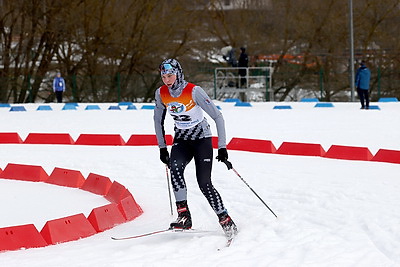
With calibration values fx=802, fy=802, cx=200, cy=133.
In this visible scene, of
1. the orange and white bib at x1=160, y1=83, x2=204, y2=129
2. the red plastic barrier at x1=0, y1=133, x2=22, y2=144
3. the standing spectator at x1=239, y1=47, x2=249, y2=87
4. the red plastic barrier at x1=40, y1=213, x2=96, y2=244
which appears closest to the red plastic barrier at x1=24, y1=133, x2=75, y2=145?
the red plastic barrier at x1=0, y1=133, x2=22, y2=144

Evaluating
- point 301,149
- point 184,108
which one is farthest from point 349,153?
point 184,108

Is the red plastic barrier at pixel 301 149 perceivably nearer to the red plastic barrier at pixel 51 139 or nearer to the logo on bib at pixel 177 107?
the red plastic barrier at pixel 51 139

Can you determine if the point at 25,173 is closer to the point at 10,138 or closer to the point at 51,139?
the point at 51,139

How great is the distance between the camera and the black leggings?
23.1ft

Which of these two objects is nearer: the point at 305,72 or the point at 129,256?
the point at 129,256

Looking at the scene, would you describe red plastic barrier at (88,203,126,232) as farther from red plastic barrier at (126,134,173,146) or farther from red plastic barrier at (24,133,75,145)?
red plastic barrier at (24,133,75,145)

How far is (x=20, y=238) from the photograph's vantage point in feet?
22.2

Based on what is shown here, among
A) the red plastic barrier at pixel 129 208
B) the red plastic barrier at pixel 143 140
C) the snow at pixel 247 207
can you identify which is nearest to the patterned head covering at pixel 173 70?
the snow at pixel 247 207

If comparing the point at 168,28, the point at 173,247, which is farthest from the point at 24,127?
the point at 168,28

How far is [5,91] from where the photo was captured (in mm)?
36375

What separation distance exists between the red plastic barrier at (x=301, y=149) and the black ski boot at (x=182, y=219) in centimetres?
594

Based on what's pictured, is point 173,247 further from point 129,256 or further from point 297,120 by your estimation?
point 297,120

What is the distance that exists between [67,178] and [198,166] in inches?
159

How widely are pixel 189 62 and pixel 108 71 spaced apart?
4.15 m
